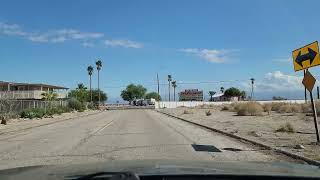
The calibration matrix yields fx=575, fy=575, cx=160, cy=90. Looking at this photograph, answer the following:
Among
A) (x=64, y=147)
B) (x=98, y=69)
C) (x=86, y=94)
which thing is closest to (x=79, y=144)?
(x=64, y=147)

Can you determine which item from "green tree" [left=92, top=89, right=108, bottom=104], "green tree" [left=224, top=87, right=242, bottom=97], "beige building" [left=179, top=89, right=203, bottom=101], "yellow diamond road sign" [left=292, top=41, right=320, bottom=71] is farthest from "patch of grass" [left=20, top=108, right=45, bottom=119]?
"green tree" [left=224, top=87, right=242, bottom=97]

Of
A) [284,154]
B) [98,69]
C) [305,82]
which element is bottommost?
[284,154]

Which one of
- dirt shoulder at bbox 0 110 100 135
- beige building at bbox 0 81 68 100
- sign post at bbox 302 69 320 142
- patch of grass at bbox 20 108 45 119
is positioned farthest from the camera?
beige building at bbox 0 81 68 100

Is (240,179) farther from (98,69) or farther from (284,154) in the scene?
(98,69)

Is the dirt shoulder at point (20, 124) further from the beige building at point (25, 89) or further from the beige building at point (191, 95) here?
the beige building at point (191, 95)

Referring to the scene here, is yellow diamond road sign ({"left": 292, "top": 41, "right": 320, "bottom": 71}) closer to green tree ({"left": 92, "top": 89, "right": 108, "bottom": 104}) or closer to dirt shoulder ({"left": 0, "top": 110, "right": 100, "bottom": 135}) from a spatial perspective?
dirt shoulder ({"left": 0, "top": 110, "right": 100, "bottom": 135})

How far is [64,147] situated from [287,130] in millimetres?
11480

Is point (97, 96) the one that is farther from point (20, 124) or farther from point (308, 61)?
point (308, 61)

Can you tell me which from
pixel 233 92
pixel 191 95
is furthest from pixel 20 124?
pixel 233 92

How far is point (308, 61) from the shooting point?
18.6m

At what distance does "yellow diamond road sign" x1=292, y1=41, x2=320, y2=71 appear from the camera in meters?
18.2

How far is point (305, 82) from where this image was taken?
62.2 feet

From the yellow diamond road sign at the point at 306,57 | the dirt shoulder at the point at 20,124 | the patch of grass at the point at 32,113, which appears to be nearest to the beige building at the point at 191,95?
the patch of grass at the point at 32,113

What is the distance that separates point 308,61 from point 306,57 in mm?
161
